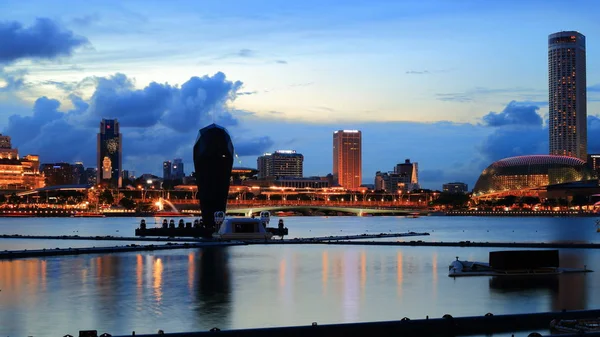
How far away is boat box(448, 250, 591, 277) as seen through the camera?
118ft

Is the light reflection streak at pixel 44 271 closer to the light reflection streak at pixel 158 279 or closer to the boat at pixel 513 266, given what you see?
the light reflection streak at pixel 158 279

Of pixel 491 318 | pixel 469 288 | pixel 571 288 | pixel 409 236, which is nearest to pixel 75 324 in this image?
pixel 491 318

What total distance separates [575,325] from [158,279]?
19338mm

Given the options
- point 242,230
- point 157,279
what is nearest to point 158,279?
point 157,279

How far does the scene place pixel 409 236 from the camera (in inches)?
3334

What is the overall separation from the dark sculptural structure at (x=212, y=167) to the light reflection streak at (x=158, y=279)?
3535 centimetres

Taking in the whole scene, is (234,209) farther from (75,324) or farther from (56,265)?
(75,324)

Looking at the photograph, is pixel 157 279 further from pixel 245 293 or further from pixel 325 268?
pixel 325 268

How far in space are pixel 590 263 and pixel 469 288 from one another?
1487 cm

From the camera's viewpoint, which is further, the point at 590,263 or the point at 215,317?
the point at 590,263

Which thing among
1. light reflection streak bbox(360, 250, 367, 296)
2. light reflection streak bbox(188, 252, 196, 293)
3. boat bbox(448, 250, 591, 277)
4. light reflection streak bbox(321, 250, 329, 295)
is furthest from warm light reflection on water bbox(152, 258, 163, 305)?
boat bbox(448, 250, 591, 277)

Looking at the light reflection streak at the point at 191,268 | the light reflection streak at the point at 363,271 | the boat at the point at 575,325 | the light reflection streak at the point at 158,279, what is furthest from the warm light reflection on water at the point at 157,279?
the boat at the point at 575,325

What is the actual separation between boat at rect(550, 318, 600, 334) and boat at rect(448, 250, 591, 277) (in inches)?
597

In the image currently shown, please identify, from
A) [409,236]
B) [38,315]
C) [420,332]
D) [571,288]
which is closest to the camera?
[420,332]
